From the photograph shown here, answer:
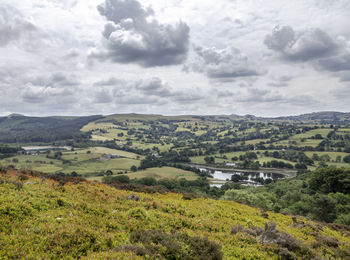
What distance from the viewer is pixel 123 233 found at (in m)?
10.8

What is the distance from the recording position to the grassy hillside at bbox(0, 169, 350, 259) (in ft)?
28.5

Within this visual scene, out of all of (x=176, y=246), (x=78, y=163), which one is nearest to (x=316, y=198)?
(x=176, y=246)

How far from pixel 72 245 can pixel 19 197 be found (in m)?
6.90

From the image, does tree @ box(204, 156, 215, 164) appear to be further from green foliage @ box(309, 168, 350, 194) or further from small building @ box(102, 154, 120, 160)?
green foliage @ box(309, 168, 350, 194)

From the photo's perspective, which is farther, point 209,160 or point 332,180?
point 209,160

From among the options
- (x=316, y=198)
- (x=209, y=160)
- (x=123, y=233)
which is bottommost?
(x=209, y=160)

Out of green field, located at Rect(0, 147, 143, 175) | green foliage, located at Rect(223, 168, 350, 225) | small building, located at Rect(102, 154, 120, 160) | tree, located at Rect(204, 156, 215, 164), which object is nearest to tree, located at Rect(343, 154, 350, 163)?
tree, located at Rect(204, 156, 215, 164)

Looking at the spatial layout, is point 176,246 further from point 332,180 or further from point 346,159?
point 346,159

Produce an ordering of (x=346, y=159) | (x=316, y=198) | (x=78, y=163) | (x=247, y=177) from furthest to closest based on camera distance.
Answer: (x=78, y=163) → (x=346, y=159) → (x=247, y=177) → (x=316, y=198)

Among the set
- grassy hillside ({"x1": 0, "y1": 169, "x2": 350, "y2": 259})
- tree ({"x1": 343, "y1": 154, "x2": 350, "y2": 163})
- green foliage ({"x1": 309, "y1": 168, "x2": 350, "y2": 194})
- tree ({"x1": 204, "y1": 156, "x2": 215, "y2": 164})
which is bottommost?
tree ({"x1": 204, "y1": 156, "x2": 215, "y2": 164})

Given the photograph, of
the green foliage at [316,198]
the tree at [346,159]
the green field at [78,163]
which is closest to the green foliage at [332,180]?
the green foliage at [316,198]

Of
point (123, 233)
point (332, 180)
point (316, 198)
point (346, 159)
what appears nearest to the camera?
point (123, 233)

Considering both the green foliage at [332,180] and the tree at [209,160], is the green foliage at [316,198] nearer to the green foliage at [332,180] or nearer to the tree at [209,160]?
the green foliage at [332,180]

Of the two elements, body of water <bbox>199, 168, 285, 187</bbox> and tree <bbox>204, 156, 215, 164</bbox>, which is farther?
tree <bbox>204, 156, 215, 164</bbox>
